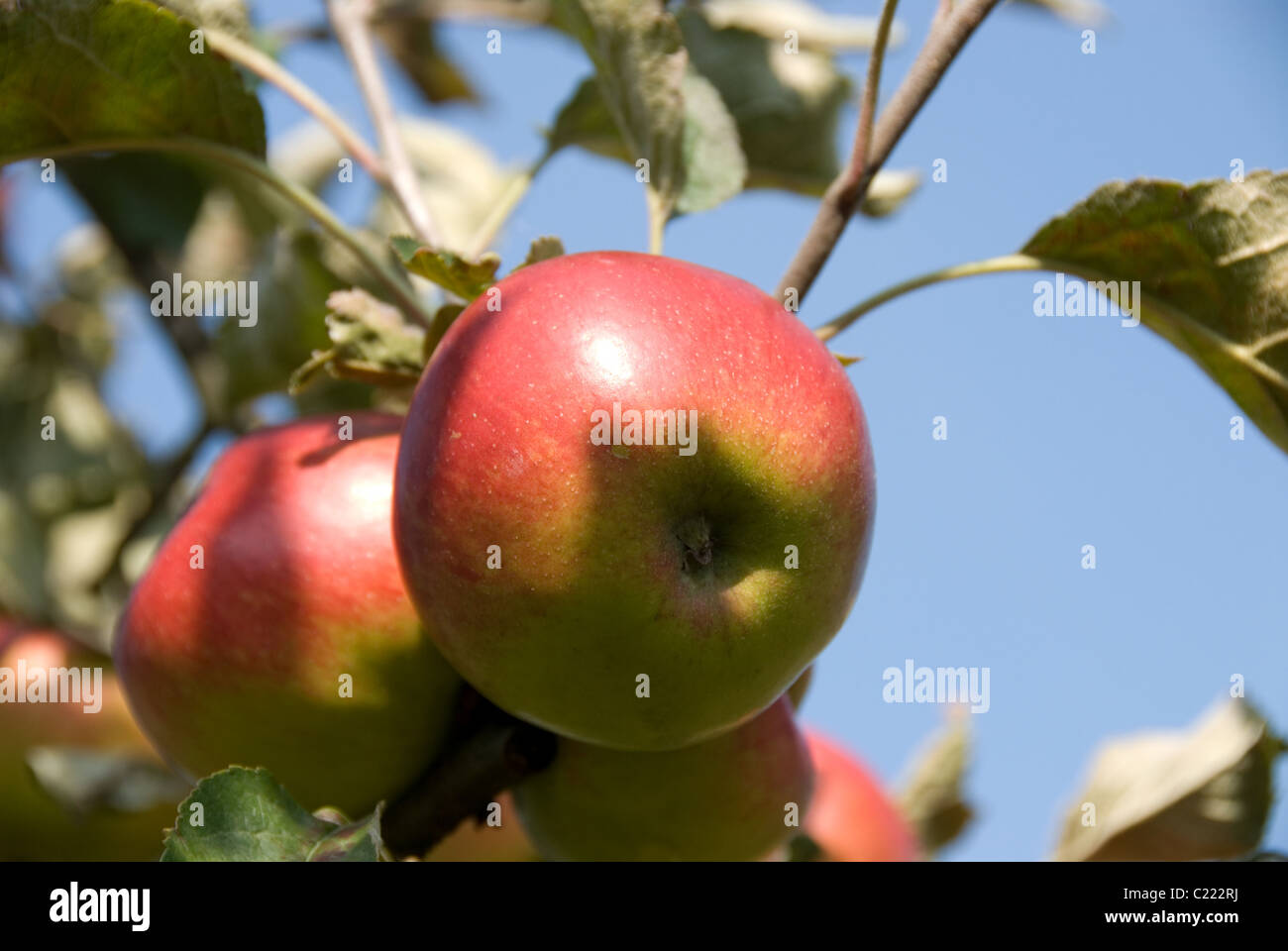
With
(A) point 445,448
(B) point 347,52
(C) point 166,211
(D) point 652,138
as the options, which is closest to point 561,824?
(A) point 445,448

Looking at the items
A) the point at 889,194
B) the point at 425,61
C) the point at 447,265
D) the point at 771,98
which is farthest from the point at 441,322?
the point at 425,61

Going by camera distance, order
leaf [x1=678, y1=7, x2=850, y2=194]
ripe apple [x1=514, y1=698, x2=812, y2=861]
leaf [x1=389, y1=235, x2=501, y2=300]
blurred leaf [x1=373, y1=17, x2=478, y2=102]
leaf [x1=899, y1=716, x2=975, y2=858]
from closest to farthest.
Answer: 1. leaf [x1=389, y1=235, x2=501, y2=300]
2. ripe apple [x1=514, y1=698, x2=812, y2=861]
3. leaf [x1=678, y1=7, x2=850, y2=194]
4. leaf [x1=899, y1=716, x2=975, y2=858]
5. blurred leaf [x1=373, y1=17, x2=478, y2=102]

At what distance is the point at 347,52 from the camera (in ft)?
5.32

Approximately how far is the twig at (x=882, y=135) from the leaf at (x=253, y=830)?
559 mm

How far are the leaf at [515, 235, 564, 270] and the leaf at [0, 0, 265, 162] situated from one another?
1.14ft

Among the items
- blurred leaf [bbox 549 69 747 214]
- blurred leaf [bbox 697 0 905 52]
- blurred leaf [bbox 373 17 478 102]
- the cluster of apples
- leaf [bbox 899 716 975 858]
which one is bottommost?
leaf [bbox 899 716 975 858]

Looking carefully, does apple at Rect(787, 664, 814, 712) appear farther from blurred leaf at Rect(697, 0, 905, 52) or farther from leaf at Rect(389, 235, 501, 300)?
blurred leaf at Rect(697, 0, 905, 52)

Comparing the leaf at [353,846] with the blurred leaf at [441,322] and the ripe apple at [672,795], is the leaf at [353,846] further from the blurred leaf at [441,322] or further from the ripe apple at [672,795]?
the blurred leaf at [441,322]

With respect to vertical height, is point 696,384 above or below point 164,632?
above

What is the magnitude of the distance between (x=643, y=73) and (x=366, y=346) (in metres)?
0.37

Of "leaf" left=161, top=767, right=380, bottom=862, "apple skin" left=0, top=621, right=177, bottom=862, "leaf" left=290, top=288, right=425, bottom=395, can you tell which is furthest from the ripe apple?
"apple skin" left=0, top=621, right=177, bottom=862

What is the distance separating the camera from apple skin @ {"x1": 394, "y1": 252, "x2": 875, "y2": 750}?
0.91 meters
